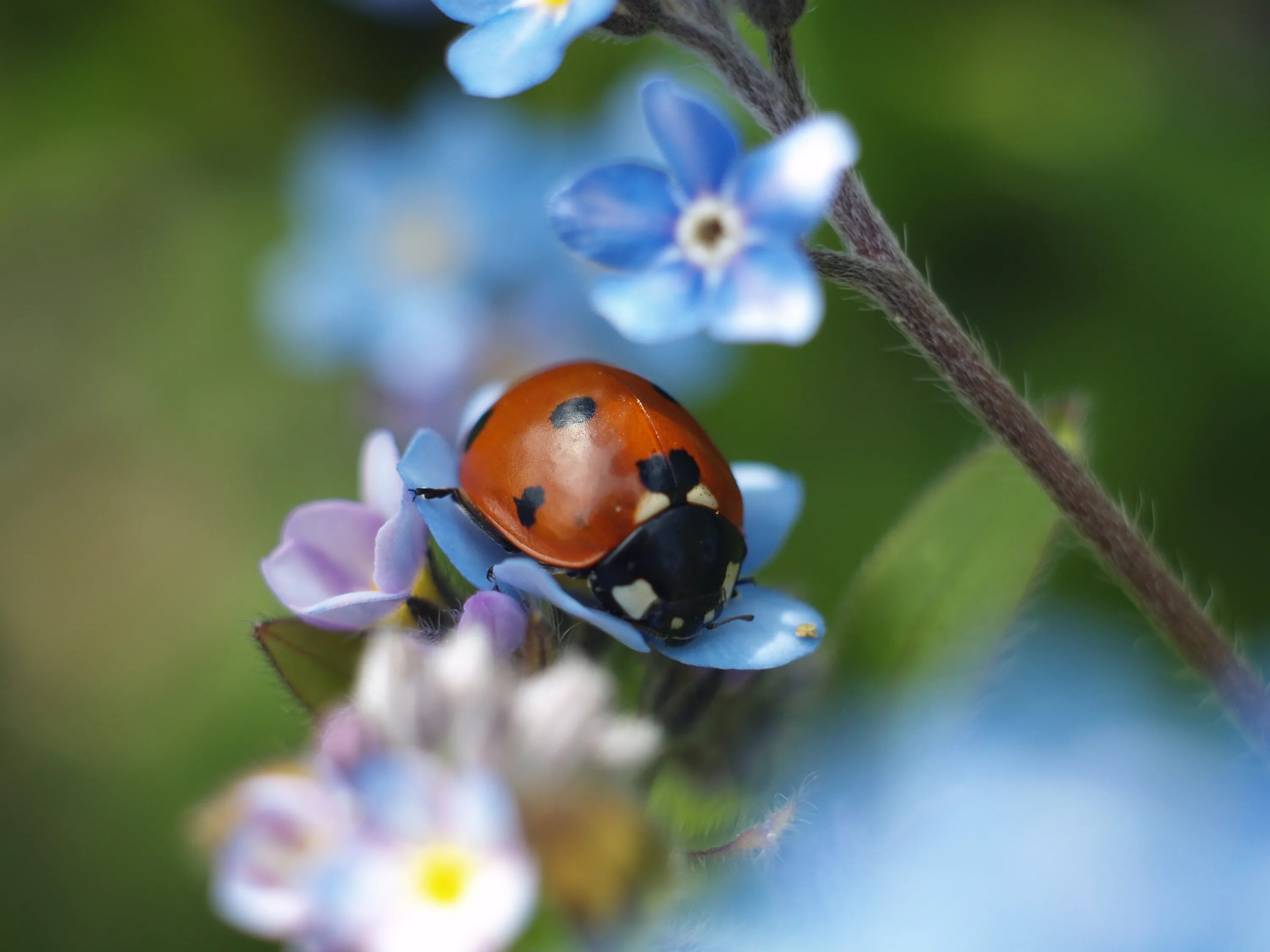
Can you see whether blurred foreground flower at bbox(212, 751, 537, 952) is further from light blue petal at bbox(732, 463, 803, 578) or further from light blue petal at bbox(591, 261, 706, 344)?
light blue petal at bbox(732, 463, 803, 578)

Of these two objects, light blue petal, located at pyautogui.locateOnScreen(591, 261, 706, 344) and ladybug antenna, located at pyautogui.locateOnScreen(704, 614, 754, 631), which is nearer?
light blue petal, located at pyautogui.locateOnScreen(591, 261, 706, 344)

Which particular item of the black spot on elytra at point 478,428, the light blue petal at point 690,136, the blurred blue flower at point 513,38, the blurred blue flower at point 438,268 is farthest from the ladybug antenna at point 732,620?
the blurred blue flower at point 438,268

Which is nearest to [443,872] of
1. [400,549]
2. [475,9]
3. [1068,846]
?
[1068,846]

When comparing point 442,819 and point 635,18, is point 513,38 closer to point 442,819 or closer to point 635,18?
point 635,18

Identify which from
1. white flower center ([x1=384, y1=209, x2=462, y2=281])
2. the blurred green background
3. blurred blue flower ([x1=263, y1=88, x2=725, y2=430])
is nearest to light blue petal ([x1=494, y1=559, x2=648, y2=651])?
the blurred green background

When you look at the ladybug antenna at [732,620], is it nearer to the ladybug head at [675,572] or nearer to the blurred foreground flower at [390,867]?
the ladybug head at [675,572]

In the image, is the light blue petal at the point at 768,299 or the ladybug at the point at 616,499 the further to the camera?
the ladybug at the point at 616,499
